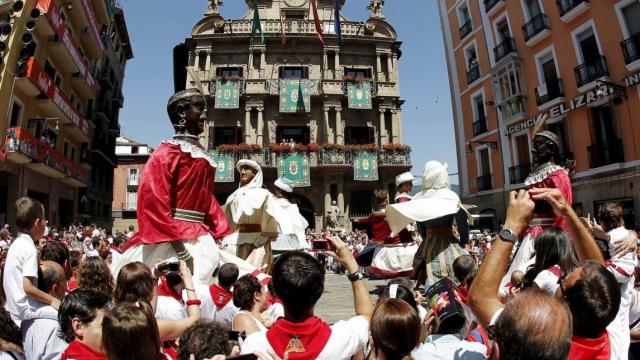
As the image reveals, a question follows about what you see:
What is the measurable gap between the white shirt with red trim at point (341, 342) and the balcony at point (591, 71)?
18.9 meters

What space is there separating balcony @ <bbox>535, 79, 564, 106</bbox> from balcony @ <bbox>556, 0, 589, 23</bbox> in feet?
8.60

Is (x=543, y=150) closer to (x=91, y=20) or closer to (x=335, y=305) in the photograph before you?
(x=335, y=305)

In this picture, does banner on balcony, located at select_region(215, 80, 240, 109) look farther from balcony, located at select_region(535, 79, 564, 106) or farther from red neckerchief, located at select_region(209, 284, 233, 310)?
red neckerchief, located at select_region(209, 284, 233, 310)

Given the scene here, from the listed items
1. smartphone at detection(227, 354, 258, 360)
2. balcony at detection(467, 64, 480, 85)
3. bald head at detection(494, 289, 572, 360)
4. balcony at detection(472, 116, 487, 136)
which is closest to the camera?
bald head at detection(494, 289, 572, 360)

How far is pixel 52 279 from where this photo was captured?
3738mm

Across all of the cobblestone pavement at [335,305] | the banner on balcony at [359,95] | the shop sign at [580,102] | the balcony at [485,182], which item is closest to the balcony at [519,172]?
the balcony at [485,182]

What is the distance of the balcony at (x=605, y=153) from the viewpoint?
17094mm


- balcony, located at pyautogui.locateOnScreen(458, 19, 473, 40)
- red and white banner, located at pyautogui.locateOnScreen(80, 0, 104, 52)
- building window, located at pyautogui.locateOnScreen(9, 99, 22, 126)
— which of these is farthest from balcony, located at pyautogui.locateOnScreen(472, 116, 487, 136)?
building window, located at pyautogui.locateOnScreen(9, 99, 22, 126)

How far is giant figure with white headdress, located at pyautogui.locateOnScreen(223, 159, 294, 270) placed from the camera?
5.60m

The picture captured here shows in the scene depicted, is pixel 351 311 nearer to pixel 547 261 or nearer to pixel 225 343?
pixel 547 261

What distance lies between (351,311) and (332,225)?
57.2 feet

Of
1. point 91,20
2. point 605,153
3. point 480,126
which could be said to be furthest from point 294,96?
point 605,153

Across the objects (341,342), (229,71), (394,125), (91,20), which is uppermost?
(91,20)

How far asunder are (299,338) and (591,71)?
20.1m
